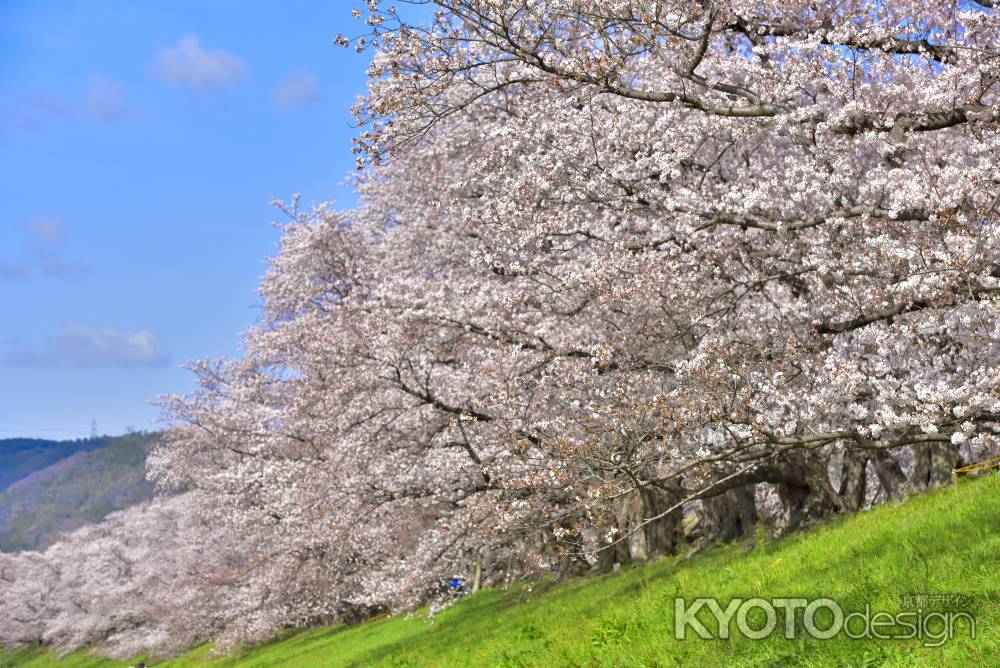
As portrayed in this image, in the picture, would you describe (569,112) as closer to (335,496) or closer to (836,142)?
(836,142)

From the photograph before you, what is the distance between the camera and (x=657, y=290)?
14188 millimetres

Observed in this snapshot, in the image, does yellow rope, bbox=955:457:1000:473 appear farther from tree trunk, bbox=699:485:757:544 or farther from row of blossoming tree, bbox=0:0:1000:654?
tree trunk, bbox=699:485:757:544

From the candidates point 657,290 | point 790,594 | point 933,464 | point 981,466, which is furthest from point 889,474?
point 790,594

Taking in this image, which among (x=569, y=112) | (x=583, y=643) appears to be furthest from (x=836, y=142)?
(x=583, y=643)

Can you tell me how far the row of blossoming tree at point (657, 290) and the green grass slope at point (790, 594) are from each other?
1.07m

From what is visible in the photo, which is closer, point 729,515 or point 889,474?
point 889,474

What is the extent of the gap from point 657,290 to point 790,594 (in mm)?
5623

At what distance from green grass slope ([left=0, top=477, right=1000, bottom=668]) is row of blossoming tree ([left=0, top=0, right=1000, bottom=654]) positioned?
42.3 inches

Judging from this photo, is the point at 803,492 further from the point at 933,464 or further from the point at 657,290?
the point at 657,290

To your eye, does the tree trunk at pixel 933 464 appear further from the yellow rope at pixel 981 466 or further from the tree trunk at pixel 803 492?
the yellow rope at pixel 981 466

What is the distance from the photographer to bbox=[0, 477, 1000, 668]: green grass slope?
7.77m

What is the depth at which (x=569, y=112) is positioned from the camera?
15766 millimetres

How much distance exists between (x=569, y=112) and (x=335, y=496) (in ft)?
32.3

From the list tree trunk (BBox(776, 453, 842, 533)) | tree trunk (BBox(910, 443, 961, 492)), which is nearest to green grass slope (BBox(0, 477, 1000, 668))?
tree trunk (BBox(776, 453, 842, 533))
